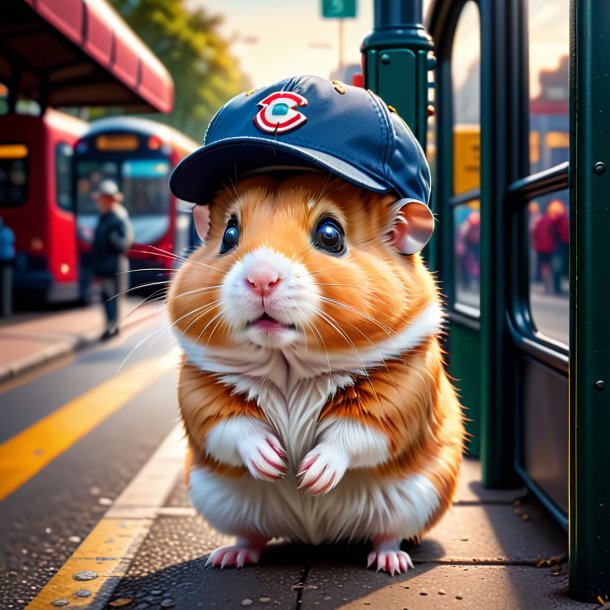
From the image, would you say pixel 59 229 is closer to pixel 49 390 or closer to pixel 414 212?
pixel 49 390

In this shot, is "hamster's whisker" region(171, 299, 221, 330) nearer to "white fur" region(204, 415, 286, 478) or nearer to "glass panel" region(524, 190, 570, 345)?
"white fur" region(204, 415, 286, 478)

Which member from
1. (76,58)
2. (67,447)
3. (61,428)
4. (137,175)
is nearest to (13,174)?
(137,175)

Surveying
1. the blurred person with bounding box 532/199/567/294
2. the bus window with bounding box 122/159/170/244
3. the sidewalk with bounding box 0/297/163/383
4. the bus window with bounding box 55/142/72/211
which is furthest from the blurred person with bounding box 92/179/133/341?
the blurred person with bounding box 532/199/567/294

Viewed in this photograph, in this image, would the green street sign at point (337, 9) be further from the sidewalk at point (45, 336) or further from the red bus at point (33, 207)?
the red bus at point (33, 207)

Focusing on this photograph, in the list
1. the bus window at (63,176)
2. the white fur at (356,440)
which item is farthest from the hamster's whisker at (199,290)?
the bus window at (63,176)

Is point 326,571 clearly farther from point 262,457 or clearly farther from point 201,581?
point 262,457

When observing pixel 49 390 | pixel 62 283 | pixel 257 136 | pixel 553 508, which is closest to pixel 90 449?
pixel 49 390
